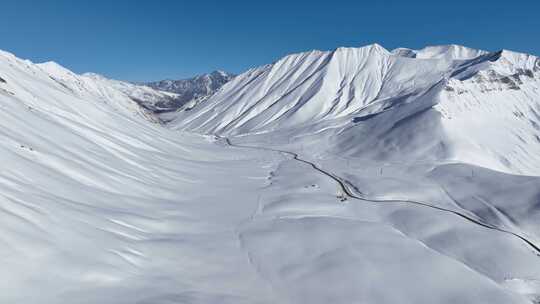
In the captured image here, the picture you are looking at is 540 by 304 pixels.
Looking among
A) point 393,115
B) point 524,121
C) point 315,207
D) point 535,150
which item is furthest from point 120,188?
point 524,121

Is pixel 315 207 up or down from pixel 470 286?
up

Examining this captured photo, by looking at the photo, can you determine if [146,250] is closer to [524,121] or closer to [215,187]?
[215,187]

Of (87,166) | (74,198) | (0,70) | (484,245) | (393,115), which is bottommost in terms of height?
(484,245)

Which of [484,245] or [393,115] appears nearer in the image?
[484,245]

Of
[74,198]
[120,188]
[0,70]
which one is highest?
[0,70]

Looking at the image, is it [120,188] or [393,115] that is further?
[393,115]

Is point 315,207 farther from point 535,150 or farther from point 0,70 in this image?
point 535,150

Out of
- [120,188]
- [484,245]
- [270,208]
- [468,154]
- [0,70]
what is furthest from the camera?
[468,154]

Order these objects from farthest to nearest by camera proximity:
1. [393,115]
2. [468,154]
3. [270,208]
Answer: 1. [393,115]
2. [468,154]
3. [270,208]

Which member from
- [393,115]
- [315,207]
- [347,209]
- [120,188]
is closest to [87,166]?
[120,188]
